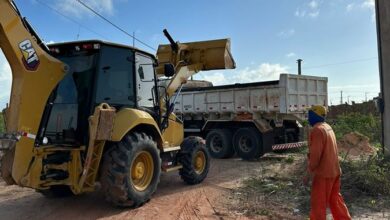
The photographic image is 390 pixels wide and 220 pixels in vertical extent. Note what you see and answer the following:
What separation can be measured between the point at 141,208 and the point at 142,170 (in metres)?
0.65

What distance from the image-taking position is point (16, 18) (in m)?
6.14

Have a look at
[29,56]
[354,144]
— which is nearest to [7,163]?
[29,56]

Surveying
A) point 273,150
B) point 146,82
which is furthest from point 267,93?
point 146,82

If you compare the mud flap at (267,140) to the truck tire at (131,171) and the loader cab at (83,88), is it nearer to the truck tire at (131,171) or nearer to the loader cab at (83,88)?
the truck tire at (131,171)

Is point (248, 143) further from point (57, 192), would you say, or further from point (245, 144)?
point (57, 192)

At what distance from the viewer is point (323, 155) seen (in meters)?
5.84

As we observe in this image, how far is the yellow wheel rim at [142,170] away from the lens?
7191mm

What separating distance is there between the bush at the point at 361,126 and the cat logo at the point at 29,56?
12.4 meters

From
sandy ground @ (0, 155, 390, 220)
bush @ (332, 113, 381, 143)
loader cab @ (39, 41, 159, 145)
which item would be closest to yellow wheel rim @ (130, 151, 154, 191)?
sandy ground @ (0, 155, 390, 220)

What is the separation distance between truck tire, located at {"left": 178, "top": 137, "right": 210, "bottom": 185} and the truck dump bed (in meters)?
4.42

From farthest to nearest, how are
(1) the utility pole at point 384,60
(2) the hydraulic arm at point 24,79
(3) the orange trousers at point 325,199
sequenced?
(1) the utility pole at point 384,60 → (2) the hydraulic arm at point 24,79 → (3) the orange trousers at point 325,199

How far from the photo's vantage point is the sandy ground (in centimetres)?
684

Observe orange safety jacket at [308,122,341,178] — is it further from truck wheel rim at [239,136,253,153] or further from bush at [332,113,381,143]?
bush at [332,113,381,143]

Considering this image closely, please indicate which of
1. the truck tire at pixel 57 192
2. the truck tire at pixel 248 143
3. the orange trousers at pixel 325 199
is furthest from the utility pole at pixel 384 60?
the truck tire at pixel 57 192
